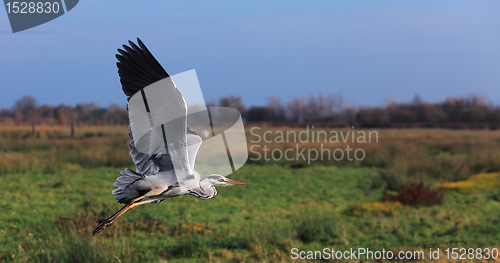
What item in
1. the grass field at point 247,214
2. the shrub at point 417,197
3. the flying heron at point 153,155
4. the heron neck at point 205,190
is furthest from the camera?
the shrub at point 417,197

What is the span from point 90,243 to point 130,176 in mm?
4376

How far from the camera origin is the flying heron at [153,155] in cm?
173

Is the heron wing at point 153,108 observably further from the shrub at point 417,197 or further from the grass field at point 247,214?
the shrub at point 417,197

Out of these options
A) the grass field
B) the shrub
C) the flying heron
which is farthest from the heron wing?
the shrub

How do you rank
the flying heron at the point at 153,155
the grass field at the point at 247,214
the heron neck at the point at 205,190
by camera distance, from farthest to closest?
the grass field at the point at 247,214 < the flying heron at the point at 153,155 < the heron neck at the point at 205,190

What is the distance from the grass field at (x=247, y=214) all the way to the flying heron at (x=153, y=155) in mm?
2366

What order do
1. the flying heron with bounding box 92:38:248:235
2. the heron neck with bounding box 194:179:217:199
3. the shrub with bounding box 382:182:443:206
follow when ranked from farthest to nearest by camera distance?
1. the shrub with bounding box 382:182:443:206
2. the flying heron with bounding box 92:38:248:235
3. the heron neck with bounding box 194:179:217:199

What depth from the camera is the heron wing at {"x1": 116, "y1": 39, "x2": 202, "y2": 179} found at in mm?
1801

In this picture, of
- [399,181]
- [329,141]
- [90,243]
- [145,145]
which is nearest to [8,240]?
[90,243]

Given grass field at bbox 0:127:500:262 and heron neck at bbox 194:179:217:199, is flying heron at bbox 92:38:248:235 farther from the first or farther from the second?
grass field at bbox 0:127:500:262

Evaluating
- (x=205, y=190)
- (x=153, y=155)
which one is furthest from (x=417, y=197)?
(x=205, y=190)

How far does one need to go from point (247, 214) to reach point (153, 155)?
8403 mm

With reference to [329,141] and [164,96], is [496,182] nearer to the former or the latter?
[329,141]

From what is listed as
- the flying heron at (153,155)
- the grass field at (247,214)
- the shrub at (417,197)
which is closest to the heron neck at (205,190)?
the flying heron at (153,155)
